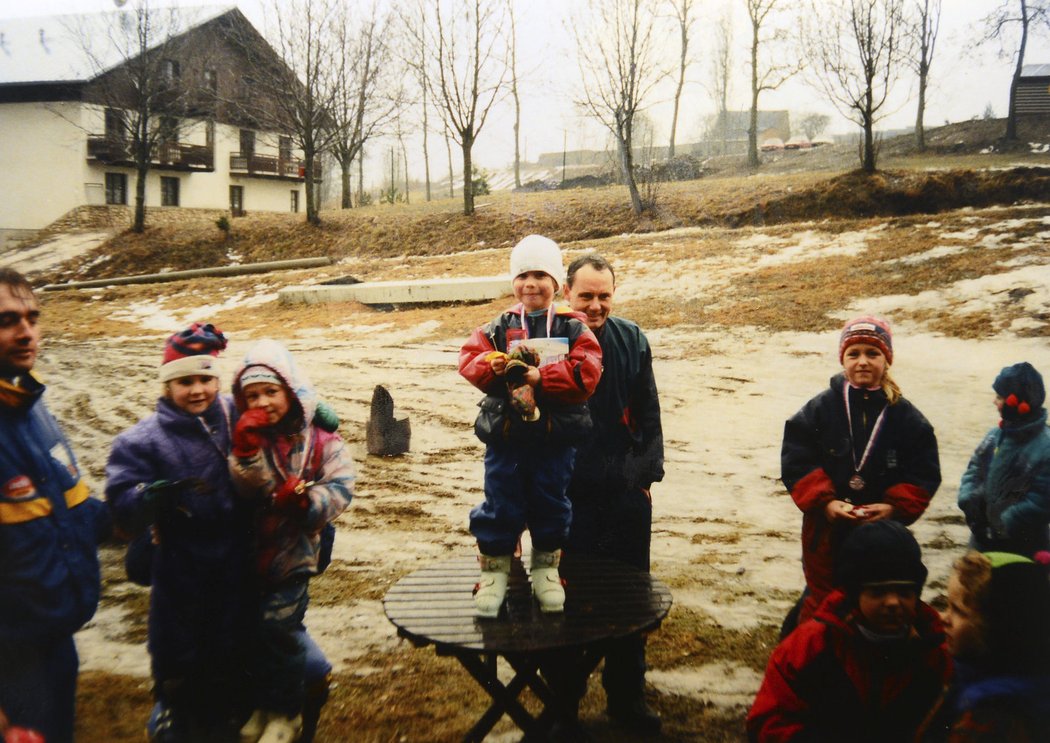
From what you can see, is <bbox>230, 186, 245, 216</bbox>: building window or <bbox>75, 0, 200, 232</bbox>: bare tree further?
<bbox>230, 186, 245, 216</bbox>: building window

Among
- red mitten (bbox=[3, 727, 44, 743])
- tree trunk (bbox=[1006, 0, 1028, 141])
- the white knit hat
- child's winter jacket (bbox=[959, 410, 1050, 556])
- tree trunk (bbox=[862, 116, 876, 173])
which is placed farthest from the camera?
tree trunk (bbox=[862, 116, 876, 173])

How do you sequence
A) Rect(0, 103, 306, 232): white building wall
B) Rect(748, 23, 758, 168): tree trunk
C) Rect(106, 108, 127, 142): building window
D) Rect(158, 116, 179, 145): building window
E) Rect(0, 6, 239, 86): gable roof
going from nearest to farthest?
Rect(0, 6, 239, 86): gable roof → Rect(0, 103, 306, 232): white building wall → Rect(106, 108, 127, 142): building window → Rect(158, 116, 179, 145): building window → Rect(748, 23, 758, 168): tree trunk

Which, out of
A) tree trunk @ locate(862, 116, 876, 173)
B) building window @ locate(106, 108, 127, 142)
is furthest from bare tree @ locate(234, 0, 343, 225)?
tree trunk @ locate(862, 116, 876, 173)

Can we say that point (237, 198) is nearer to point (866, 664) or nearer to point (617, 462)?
point (617, 462)

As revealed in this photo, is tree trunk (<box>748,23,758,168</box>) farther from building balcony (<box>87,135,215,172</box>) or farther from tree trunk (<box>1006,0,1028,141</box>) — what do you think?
tree trunk (<box>1006,0,1028,141</box>)

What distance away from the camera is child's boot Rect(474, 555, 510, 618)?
6.41 feet

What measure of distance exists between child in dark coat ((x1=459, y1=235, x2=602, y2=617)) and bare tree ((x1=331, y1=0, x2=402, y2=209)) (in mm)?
13008

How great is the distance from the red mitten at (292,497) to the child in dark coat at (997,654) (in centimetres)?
153

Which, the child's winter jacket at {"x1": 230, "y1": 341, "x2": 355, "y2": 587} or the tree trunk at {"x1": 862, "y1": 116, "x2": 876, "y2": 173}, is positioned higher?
the tree trunk at {"x1": 862, "y1": 116, "x2": 876, "y2": 173}

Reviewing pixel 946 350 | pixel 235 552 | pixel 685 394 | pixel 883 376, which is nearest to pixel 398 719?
pixel 235 552

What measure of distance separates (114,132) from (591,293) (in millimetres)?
17876

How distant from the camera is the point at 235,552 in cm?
198

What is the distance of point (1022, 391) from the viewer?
8.41 feet

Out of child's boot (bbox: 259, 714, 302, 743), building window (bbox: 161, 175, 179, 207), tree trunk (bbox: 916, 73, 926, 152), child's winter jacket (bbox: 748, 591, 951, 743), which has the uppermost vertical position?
building window (bbox: 161, 175, 179, 207)
